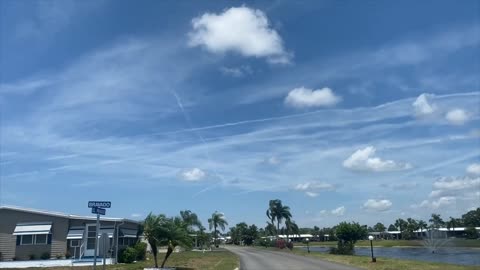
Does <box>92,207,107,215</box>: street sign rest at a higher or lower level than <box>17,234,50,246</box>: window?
higher

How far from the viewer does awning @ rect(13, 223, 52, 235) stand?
39375 millimetres

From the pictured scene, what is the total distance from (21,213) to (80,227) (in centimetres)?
527

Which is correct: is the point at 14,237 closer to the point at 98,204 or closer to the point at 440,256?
the point at 98,204

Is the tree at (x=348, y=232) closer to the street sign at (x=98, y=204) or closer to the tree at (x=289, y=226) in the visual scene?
the street sign at (x=98, y=204)

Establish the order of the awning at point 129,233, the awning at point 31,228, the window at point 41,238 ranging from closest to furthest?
1. the awning at point 31,228
2. the window at point 41,238
3. the awning at point 129,233

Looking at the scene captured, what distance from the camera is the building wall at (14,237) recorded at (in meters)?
39.7

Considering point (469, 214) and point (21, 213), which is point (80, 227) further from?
point (469, 214)

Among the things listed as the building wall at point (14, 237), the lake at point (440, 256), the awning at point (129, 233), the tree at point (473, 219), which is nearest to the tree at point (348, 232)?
the lake at point (440, 256)

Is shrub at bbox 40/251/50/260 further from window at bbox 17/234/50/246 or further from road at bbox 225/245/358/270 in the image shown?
road at bbox 225/245/358/270

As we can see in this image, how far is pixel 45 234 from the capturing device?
131 ft

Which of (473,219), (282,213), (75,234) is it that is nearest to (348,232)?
(75,234)

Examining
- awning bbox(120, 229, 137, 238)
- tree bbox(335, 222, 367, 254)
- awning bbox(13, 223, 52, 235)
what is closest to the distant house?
awning bbox(13, 223, 52, 235)

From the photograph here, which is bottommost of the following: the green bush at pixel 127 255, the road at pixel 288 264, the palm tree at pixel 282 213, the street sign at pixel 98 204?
the road at pixel 288 264

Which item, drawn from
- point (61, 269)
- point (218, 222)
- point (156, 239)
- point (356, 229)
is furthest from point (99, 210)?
point (218, 222)
